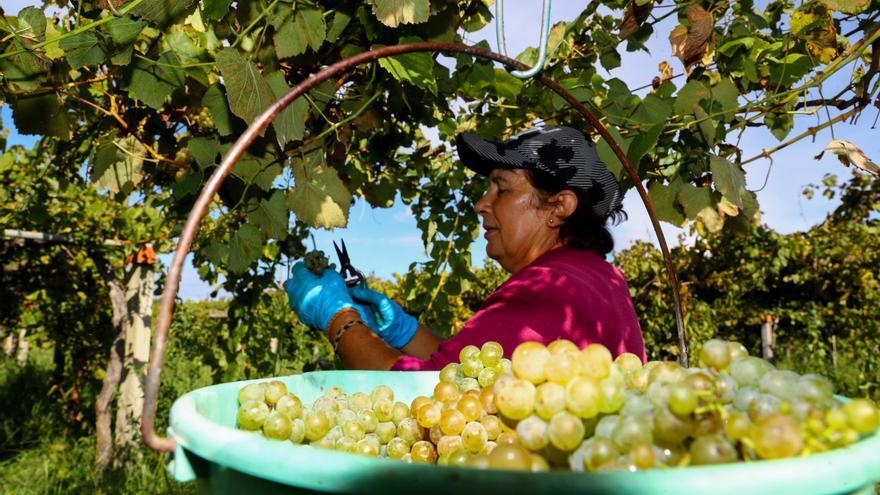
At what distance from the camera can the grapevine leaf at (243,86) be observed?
1.33m

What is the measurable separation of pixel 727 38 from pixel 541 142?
0.67 meters

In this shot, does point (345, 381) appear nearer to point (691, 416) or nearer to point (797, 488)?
point (691, 416)

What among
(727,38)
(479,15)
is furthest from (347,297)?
(727,38)

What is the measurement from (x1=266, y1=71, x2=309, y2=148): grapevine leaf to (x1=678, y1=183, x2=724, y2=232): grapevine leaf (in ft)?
3.73

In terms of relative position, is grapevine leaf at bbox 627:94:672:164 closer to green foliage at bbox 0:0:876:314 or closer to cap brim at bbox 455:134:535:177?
green foliage at bbox 0:0:876:314

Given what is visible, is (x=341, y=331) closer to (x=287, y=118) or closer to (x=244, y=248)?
(x=244, y=248)

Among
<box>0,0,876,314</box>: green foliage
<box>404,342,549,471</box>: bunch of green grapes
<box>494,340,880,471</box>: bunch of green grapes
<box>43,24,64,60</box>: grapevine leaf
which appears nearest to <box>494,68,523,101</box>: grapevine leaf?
<box>0,0,876,314</box>: green foliage

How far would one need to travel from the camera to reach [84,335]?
5.97 meters

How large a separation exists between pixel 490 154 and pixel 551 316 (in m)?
0.67

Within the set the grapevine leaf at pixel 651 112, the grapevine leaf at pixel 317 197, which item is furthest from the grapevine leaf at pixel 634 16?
the grapevine leaf at pixel 317 197

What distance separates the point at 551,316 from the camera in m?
1.56

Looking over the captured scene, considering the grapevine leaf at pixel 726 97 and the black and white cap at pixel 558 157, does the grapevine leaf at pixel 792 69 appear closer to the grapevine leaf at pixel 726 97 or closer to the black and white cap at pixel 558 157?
the grapevine leaf at pixel 726 97

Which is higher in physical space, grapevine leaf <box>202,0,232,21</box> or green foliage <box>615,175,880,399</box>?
green foliage <box>615,175,880,399</box>

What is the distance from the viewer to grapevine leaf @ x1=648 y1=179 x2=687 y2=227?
6.11 ft
